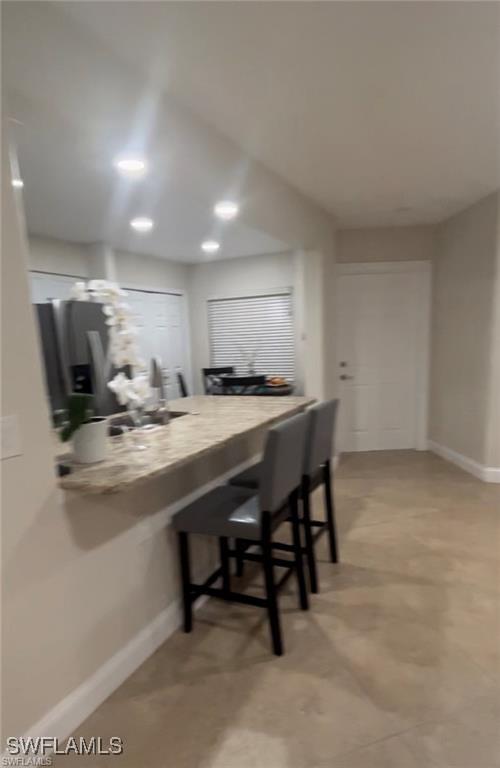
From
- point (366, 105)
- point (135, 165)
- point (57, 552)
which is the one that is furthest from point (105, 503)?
point (366, 105)

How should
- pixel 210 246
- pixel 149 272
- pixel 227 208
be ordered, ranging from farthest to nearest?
1. pixel 149 272
2. pixel 210 246
3. pixel 227 208

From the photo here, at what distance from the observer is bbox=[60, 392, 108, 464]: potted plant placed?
150cm

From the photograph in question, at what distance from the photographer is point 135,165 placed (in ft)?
7.44

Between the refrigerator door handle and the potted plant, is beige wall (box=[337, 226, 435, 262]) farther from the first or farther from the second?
the potted plant

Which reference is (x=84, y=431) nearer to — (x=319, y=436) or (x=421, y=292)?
(x=319, y=436)

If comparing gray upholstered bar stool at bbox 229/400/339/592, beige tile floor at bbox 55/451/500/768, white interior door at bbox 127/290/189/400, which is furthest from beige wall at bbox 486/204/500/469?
white interior door at bbox 127/290/189/400

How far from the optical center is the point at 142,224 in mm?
3863

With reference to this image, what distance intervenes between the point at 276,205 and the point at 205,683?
284 cm

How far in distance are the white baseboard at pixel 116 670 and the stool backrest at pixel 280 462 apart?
54cm

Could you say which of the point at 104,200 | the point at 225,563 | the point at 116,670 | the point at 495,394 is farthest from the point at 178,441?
the point at 495,394

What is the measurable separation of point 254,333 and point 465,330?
2.64 m

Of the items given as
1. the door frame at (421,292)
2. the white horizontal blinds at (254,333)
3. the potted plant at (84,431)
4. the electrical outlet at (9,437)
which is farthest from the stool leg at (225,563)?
the white horizontal blinds at (254,333)

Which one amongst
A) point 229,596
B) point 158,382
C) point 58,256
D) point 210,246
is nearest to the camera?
point 229,596

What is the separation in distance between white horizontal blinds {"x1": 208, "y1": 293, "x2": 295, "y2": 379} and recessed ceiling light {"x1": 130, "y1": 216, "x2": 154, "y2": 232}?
196 centimetres
